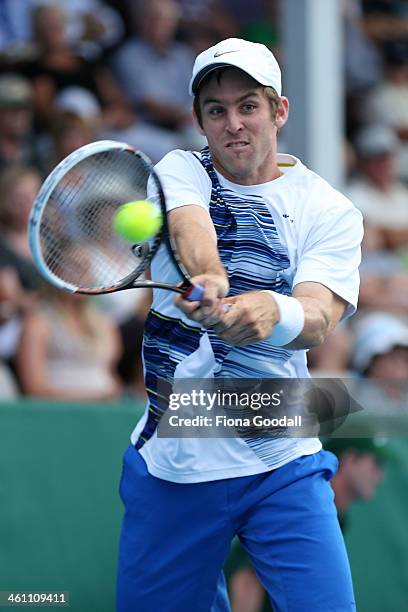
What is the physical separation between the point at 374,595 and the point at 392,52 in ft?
16.9

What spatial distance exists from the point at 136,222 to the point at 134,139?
459cm

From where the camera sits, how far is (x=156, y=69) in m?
7.79

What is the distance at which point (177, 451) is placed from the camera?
348cm

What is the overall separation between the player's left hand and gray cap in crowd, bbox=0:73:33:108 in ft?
13.7

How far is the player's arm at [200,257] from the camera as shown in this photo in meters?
3.04

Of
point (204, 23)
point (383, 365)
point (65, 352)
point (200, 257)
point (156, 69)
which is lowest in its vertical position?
point (200, 257)

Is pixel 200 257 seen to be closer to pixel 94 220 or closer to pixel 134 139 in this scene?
pixel 94 220

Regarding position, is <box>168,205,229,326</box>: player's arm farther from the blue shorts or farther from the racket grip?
the blue shorts

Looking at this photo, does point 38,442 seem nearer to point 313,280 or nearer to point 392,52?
point 313,280

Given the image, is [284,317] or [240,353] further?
[240,353]

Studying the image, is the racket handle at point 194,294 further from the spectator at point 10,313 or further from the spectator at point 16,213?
the spectator at point 16,213

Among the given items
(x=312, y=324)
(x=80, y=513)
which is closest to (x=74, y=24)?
(x=80, y=513)

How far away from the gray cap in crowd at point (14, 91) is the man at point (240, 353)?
365cm

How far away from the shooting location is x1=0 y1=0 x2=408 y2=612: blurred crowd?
604cm
